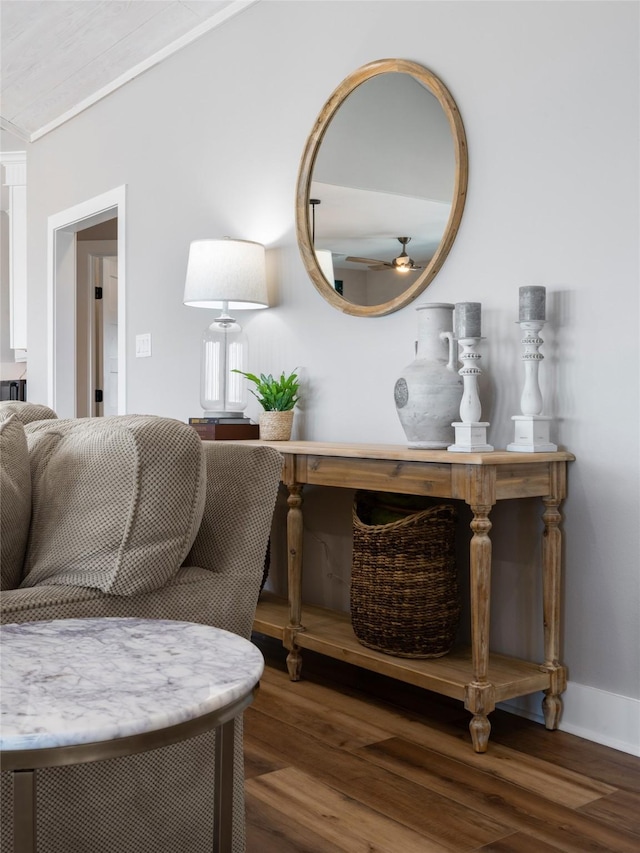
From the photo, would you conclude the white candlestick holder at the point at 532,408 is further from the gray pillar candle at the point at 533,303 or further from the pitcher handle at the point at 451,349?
the pitcher handle at the point at 451,349

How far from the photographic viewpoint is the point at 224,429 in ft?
10.4

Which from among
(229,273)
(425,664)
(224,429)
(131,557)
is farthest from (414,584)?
(229,273)

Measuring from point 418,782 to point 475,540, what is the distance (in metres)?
0.59

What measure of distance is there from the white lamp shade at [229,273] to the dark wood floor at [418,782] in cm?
148

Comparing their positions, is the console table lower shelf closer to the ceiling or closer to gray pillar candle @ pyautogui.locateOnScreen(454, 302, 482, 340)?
gray pillar candle @ pyautogui.locateOnScreen(454, 302, 482, 340)

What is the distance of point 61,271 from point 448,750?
158 inches

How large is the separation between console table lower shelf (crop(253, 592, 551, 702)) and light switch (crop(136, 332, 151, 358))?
178 cm

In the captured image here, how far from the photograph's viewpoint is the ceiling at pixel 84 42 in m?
3.79

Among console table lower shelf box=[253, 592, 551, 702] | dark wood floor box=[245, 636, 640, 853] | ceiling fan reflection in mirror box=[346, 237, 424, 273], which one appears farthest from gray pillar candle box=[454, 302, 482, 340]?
dark wood floor box=[245, 636, 640, 853]

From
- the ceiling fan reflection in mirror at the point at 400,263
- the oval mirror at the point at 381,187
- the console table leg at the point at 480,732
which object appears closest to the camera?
the console table leg at the point at 480,732

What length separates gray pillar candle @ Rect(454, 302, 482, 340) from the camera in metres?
2.35

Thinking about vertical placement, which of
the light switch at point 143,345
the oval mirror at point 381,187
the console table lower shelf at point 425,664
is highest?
the oval mirror at point 381,187

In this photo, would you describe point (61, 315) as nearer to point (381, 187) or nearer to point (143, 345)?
point (143, 345)

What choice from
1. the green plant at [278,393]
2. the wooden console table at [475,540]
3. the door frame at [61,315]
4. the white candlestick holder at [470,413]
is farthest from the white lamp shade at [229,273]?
the door frame at [61,315]
